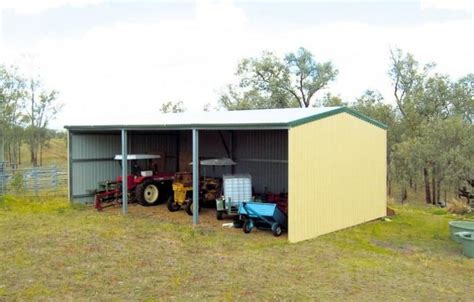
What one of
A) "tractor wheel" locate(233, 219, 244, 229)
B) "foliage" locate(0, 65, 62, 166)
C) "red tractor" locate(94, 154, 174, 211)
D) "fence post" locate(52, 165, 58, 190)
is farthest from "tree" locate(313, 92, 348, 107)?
"tractor wheel" locate(233, 219, 244, 229)

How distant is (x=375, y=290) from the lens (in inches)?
215

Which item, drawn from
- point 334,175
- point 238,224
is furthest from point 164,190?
point 334,175

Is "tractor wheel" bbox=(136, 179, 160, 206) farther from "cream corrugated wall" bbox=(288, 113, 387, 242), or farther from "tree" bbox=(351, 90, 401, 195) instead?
A: "tree" bbox=(351, 90, 401, 195)

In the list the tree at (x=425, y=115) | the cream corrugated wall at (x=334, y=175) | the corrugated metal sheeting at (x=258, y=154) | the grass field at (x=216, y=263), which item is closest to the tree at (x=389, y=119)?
the tree at (x=425, y=115)

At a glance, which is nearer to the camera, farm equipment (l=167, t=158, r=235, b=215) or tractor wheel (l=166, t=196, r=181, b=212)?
farm equipment (l=167, t=158, r=235, b=215)

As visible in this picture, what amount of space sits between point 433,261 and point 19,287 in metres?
5.93

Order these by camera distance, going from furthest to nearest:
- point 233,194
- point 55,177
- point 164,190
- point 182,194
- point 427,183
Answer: point 427,183 < point 55,177 < point 164,190 < point 182,194 < point 233,194

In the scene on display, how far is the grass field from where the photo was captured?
5.34 metres

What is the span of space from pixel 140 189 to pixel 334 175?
521cm

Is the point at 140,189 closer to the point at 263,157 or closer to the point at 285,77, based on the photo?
the point at 263,157

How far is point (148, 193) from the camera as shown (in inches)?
467

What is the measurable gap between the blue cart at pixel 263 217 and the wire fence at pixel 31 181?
8010 mm

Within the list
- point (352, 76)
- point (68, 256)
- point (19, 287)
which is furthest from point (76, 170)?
point (352, 76)

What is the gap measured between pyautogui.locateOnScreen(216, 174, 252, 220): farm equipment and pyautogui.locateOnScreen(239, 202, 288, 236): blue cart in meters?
0.70
